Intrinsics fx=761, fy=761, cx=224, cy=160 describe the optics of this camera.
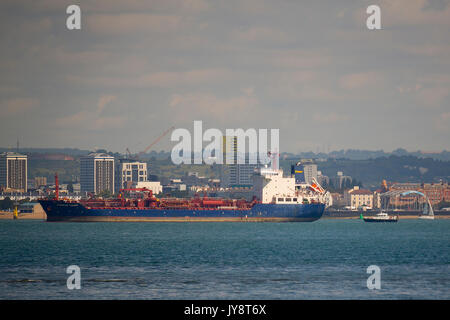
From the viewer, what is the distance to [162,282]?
4031cm

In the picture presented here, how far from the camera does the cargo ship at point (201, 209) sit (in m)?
121

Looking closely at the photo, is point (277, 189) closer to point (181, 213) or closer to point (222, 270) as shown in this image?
point (181, 213)

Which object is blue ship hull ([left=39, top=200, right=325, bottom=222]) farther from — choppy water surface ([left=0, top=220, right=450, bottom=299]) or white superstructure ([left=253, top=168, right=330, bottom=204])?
choppy water surface ([left=0, top=220, right=450, bottom=299])

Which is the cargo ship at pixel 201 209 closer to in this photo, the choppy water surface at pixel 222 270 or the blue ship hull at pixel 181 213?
the blue ship hull at pixel 181 213

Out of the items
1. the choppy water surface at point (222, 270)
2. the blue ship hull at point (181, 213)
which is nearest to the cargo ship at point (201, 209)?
the blue ship hull at point (181, 213)

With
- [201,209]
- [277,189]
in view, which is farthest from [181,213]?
[277,189]

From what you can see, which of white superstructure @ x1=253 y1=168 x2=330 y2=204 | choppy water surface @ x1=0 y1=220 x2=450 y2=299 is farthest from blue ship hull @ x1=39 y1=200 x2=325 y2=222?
choppy water surface @ x1=0 y1=220 x2=450 y2=299

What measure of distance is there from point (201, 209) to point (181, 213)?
329cm

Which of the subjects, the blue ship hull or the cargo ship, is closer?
the blue ship hull

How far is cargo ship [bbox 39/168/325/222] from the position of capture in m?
121
